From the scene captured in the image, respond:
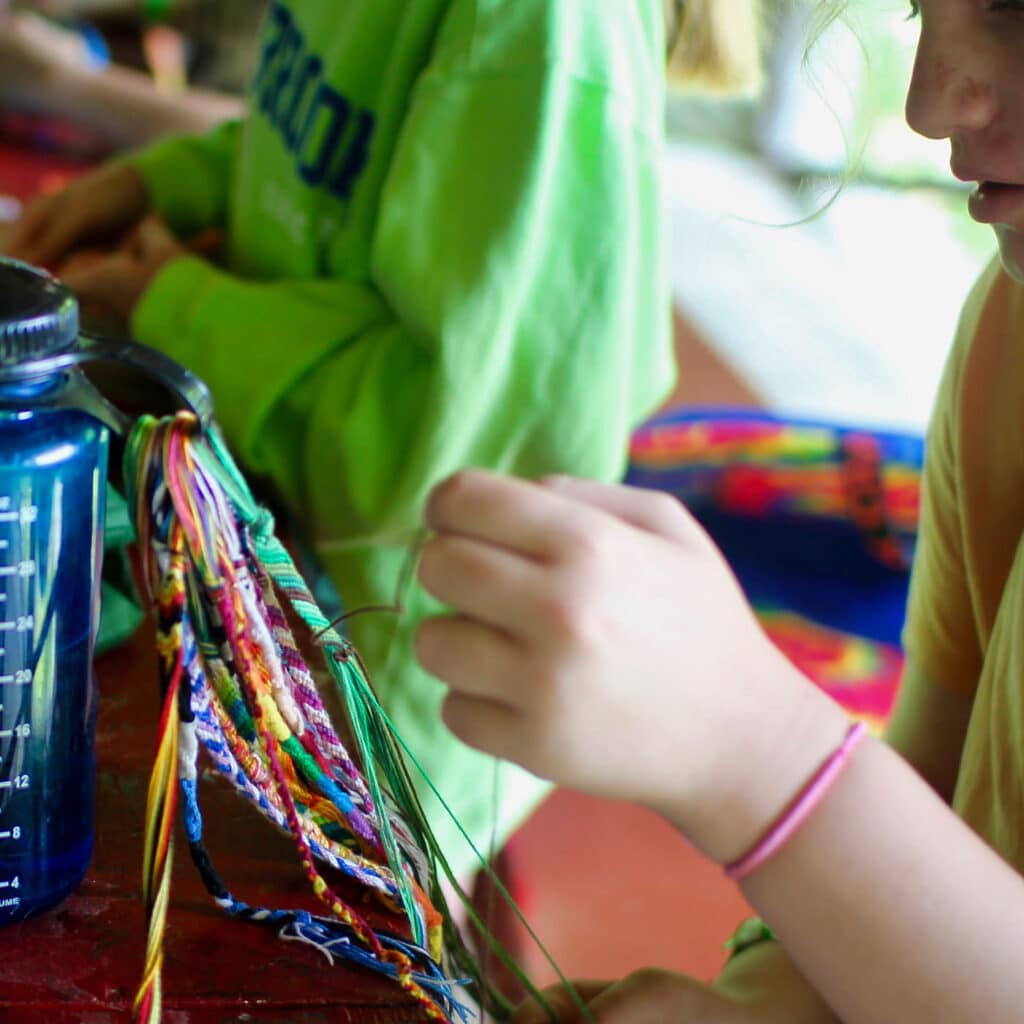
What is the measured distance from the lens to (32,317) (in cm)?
33

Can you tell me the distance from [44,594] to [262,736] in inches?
3.0

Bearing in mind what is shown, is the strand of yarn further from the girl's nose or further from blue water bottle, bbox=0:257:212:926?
the girl's nose

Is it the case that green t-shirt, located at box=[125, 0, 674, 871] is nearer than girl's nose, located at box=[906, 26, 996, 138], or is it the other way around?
girl's nose, located at box=[906, 26, 996, 138]

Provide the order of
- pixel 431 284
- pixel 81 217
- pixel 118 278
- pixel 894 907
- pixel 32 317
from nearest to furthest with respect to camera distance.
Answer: pixel 32 317 → pixel 894 907 → pixel 431 284 → pixel 118 278 → pixel 81 217

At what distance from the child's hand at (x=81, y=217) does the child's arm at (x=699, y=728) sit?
71cm

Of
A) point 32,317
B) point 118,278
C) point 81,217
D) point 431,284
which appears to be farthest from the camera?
point 81,217

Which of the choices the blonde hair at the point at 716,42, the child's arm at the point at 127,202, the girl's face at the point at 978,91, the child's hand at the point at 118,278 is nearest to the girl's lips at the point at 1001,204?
the girl's face at the point at 978,91

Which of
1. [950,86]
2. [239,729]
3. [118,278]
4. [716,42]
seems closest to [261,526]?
[239,729]

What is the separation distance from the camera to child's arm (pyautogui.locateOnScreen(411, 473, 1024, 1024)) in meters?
0.40

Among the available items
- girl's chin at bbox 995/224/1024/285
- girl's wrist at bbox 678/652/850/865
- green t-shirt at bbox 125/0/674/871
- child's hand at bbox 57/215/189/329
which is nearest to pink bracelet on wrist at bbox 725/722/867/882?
girl's wrist at bbox 678/652/850/865

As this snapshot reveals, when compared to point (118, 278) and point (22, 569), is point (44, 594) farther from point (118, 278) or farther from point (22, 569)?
point (118, 278)

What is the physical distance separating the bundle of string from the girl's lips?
31 centimetres

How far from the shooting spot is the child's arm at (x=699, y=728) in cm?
40

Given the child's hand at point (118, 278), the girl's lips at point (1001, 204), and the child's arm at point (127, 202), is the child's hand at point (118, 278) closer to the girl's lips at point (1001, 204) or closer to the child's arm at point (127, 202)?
the child's arm at point (127, 202)
